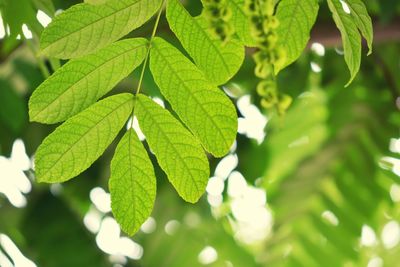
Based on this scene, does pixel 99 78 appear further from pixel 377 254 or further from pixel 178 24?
pixel 377 254

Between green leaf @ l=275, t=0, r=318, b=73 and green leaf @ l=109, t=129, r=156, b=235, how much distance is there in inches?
5.6

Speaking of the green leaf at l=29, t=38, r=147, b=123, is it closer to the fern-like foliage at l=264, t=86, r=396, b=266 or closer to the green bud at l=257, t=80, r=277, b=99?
the green bud at l=257, t=80, r=277, b=99

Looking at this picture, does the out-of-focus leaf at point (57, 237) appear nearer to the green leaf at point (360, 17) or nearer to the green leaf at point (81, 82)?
the green leaf at point (81, 82)

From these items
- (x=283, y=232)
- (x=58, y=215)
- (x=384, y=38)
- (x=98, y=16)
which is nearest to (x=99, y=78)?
(x=98, y=16)

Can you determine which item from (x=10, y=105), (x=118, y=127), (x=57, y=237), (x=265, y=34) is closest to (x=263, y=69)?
(x=265, y=34)

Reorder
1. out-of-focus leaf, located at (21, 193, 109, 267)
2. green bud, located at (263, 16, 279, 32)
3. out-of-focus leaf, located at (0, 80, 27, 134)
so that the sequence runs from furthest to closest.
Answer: out-of-focus leaf, located at (21, 193, 109, 267) < out-of-focus leaf, located at (0, 80, 27, 134) < green bud, located at (263, 16, 279, 32)

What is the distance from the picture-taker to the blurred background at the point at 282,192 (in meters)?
1.76

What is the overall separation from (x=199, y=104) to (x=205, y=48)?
5cm

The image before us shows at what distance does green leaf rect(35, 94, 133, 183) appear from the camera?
31.9 inches

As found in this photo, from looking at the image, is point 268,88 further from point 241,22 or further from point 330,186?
point 330,186

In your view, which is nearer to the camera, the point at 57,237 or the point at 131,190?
A: the point at 131,190

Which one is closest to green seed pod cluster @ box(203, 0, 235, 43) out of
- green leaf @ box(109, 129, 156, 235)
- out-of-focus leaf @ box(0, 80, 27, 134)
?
green leaf @ box(109, 129, 156, 235)

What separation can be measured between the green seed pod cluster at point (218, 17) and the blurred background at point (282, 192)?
34.2 inches

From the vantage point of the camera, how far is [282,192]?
6.48ft
